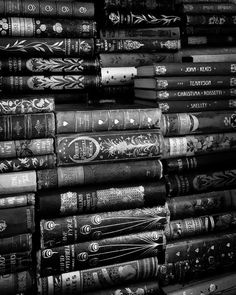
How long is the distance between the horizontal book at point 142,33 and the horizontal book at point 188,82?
0.19 metres

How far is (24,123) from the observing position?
0.95 meters

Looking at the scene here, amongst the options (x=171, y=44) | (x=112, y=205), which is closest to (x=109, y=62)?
(x=171, y=44)

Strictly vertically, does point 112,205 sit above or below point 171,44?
below

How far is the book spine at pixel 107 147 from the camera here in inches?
38.6

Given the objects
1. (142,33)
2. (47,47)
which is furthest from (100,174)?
(142,33)

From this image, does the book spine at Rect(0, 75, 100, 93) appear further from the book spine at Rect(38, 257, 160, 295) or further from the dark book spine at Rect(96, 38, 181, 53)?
the book spine at Rect(38, 257, 160, 295)

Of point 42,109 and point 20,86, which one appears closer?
point 42,109

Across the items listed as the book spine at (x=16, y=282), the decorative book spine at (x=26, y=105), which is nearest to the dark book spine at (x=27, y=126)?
the decorative book spine at (x=26, y=105)

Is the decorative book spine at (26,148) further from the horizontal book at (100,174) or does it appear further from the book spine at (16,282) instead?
the book spine at (16,282)

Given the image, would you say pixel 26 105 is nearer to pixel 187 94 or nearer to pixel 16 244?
pixel 16 244

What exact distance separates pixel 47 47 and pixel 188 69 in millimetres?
436

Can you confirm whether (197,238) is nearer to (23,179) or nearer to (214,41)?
(23,179)

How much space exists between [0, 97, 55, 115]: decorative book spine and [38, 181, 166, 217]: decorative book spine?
0.22m

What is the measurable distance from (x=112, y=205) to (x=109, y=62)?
1.63 ft
